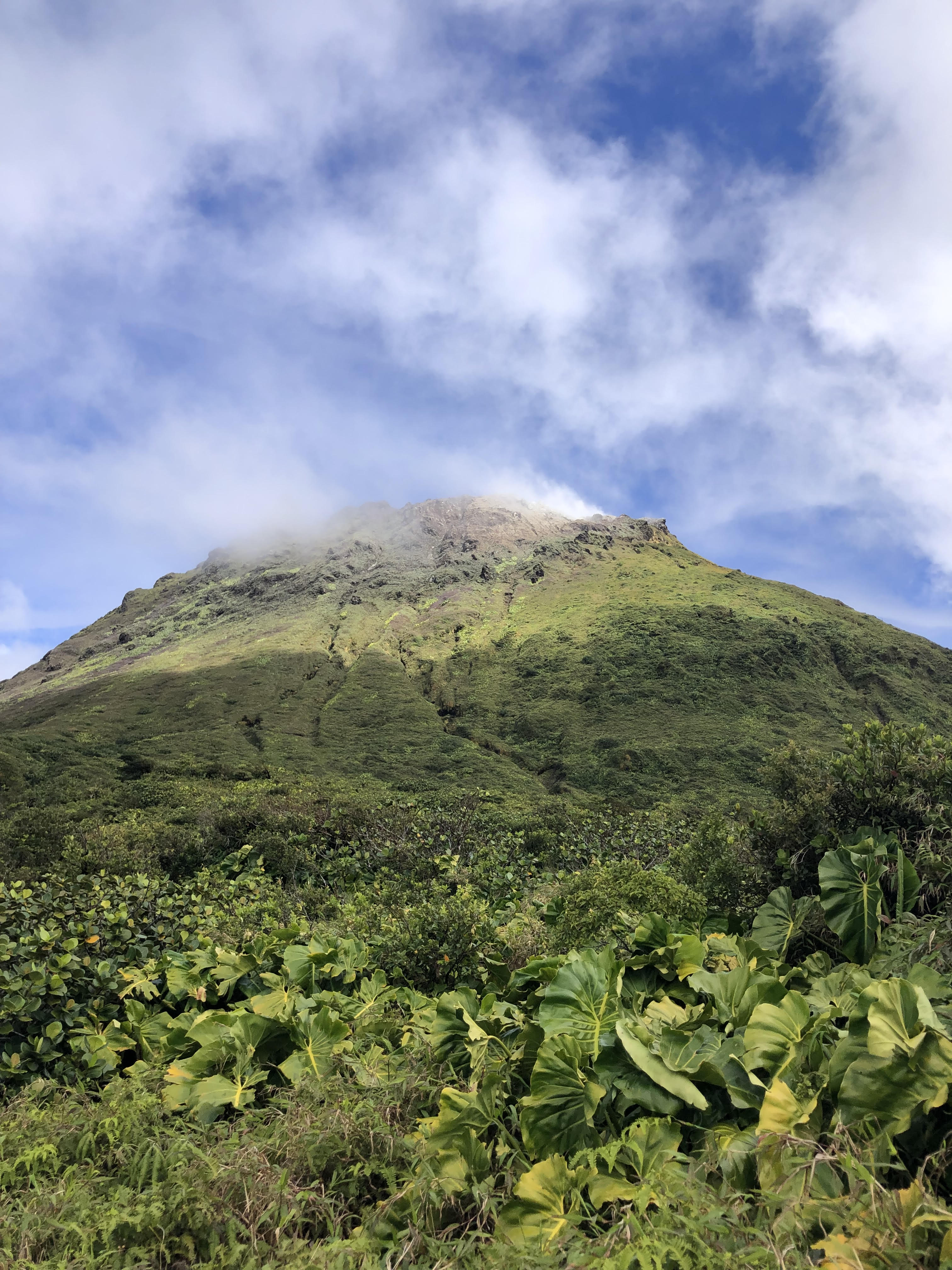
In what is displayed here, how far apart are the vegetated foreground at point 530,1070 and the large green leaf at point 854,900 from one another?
0.01 metres

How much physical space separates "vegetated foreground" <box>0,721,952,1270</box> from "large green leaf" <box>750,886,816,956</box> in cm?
2

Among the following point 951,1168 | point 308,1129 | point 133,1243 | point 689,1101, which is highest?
point 951,1168

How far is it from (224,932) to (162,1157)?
375 cm

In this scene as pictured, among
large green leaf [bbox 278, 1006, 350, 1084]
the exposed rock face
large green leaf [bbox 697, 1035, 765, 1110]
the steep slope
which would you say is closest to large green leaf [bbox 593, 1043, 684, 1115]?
large green leaf [bbox 697, 1035, 765, 1110]

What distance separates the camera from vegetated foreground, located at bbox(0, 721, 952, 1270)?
1694 millimetres

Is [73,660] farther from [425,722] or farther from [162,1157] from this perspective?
[162,1157]

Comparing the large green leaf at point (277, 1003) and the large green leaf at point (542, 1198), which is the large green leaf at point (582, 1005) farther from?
the large green leaf at point (277, 1003)

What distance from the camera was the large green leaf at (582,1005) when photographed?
2414 mm

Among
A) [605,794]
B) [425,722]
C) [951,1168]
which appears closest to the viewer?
[951,1168]

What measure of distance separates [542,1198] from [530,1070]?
74cm

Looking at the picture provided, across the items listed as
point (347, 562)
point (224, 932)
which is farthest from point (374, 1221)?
point (347, 562)

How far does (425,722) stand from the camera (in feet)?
210

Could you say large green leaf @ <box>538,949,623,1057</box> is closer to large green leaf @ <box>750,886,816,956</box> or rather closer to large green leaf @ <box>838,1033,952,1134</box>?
large green leaf @ <box>838,1033,952,1134</box>

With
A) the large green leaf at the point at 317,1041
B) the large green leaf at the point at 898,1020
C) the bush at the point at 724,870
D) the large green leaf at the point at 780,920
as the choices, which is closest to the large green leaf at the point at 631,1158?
the large green leaf at the point at 898,1020
